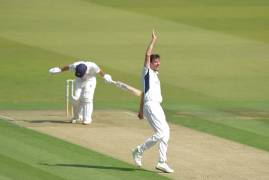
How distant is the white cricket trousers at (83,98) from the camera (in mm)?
Answer: 28094

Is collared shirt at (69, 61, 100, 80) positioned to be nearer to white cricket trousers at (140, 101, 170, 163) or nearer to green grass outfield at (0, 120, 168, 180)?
green grass outfield at (0, 120, 168, 180)

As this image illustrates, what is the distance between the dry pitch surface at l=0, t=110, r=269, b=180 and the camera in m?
21.6

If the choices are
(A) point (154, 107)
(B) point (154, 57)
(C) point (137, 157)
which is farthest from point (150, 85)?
(C) point (137, 157)

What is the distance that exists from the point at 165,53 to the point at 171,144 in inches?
824

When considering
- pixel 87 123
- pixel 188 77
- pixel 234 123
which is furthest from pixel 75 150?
pixel 188 77

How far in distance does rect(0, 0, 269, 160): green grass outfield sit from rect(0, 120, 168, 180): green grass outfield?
176 inches

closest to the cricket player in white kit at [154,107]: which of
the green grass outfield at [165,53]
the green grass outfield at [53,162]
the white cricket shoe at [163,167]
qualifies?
the white cricket shoe at [163,167]

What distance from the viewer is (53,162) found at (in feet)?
71.5

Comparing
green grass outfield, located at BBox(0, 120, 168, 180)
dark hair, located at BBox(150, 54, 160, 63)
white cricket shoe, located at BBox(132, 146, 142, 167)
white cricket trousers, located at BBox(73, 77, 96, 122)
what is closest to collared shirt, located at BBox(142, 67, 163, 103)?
dark hair, located at BBox(150, 54, 160, 63)

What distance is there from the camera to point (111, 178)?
20.4 m

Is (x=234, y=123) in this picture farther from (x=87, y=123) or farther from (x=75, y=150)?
(x=75, y=150)

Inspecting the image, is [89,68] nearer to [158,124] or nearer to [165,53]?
[158,124]

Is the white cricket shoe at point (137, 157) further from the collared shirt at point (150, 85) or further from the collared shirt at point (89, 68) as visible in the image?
the collared shirt at point (89, 68)

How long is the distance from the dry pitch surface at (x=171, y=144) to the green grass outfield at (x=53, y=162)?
514 millimetres
